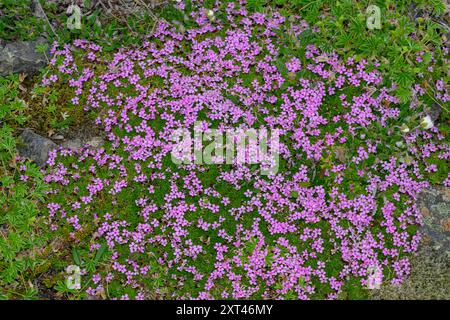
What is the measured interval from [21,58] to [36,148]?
52.6 inches

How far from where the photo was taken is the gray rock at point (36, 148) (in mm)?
5992

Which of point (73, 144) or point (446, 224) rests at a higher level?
point (73, 144)

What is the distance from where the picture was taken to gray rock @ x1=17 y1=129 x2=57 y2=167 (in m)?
5.99

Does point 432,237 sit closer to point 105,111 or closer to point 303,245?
point 303,245

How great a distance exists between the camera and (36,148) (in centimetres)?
602

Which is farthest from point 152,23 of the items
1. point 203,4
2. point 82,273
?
point 82,273

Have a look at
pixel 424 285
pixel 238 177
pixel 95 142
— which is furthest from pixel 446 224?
pixel 95 142

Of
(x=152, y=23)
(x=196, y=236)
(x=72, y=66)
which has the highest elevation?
(x=152, y=23)

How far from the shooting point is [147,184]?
588cm

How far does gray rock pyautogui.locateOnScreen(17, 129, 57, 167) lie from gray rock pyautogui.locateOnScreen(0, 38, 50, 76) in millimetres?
1008

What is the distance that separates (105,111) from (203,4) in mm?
2060

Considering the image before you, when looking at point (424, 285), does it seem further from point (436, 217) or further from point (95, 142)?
point (95, 142)

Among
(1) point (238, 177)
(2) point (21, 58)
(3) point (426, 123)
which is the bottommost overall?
(1) point (238, 177)

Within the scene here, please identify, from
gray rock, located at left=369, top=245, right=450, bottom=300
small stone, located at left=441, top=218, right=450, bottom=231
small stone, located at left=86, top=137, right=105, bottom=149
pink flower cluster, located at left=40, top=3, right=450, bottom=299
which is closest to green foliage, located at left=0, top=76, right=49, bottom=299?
pink flower cluster, located at left=40, top=3, right=450, bottom=299
